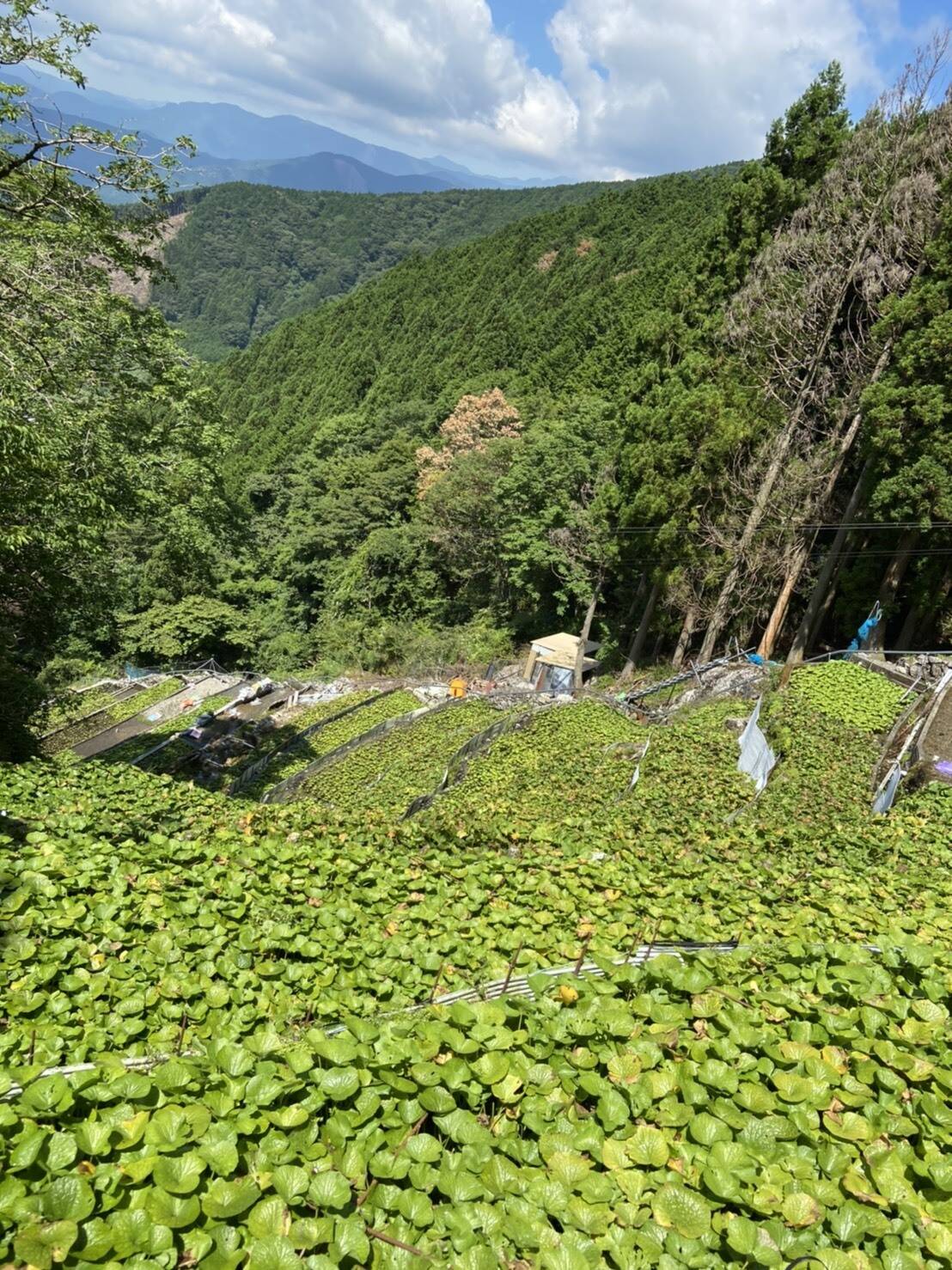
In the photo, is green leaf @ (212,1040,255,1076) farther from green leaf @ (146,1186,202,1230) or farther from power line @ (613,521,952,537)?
power line @ (613,521,952,537)

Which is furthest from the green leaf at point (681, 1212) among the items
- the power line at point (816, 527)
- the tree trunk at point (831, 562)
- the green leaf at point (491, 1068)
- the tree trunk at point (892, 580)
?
the power line at point (816, 527)

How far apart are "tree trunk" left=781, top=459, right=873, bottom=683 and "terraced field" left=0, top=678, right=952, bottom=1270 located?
487 inches

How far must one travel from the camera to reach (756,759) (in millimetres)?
9961

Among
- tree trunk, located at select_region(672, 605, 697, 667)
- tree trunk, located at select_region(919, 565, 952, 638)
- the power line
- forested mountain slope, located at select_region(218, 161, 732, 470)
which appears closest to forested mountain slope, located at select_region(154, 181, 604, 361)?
forested mountain slope, located at select_region(218, 161, 732, 470)

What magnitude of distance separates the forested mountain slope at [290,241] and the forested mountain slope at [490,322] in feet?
197

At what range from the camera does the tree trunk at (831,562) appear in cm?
1573

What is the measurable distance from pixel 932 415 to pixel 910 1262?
51.0 ft

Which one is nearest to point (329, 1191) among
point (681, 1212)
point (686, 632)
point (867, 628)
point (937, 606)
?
point (681, 1212)

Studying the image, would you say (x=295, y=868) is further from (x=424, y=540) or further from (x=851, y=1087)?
(x=424, y=540)

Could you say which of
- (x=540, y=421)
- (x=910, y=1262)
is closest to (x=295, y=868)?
(x=910, y=1262)

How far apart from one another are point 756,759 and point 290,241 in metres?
192

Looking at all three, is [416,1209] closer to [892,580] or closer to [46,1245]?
[46,1245]

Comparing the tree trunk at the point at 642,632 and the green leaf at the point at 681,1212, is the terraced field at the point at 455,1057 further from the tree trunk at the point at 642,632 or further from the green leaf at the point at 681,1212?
the tree trunk at the point at 642,632

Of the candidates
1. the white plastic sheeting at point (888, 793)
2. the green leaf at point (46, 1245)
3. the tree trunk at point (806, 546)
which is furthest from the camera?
the tree trunk at point (806, 546)
